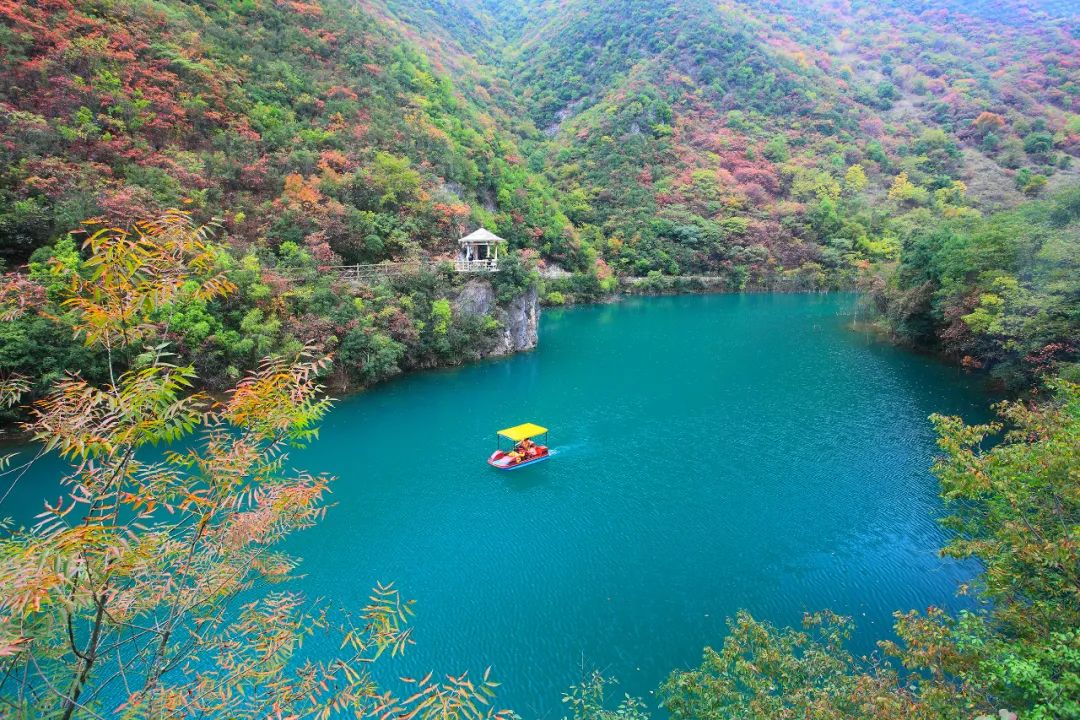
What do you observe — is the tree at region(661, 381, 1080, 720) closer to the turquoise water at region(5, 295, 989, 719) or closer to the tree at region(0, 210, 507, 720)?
the turquoise water at region(5, 295, 989, 719)

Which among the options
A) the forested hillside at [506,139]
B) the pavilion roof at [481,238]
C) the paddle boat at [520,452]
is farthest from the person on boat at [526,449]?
the pavilion roof at [481,238]

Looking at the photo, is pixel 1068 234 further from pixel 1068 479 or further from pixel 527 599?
pixel 527 599

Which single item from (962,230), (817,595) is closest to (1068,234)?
(962,230)

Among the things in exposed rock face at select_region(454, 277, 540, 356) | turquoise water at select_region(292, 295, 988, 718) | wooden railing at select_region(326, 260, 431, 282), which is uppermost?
wooden railing at select_region(326, 260, 431, 282)

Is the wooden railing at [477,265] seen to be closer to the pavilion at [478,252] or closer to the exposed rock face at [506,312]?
the pavilion at [478,252]

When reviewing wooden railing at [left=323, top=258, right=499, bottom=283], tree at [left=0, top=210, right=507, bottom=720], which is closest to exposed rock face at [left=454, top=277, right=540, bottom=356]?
wooden railing at [left=323, top=258, right=499, bottom=283]

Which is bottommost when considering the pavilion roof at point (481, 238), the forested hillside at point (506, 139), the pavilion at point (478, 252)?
the pavilion at point (478, 252)
